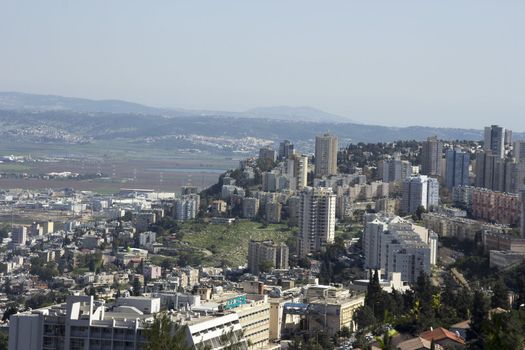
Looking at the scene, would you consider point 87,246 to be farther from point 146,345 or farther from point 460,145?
point 146,345

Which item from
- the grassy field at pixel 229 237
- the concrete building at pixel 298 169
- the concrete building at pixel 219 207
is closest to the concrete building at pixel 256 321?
the grassy field at pixel 229 237

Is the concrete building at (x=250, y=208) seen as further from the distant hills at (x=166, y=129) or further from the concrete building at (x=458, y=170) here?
the distant hills at (x=166, y=129)

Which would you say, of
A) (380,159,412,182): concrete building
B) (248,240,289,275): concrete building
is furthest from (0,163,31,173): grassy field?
(248,240,289,275): concrete building

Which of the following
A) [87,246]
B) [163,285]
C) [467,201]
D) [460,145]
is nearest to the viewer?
[163,285]

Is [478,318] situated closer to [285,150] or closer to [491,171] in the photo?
[491,171]

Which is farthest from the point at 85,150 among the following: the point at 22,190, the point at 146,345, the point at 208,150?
the point at 146,345

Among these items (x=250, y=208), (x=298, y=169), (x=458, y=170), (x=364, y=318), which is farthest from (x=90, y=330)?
(x=298, y=169)

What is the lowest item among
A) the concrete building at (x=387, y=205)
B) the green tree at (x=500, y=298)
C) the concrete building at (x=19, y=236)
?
the concrete building at (x=19, y=236)
